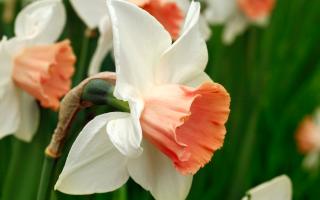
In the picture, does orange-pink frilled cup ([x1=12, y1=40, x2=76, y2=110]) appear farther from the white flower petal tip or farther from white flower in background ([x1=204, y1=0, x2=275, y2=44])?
white flower in background ([x1=204, y1=0, x2=275, y2=44])

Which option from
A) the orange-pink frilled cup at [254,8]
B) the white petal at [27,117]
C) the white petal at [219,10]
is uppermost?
the white petal at [27,117]

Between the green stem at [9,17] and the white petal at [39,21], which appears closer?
the white petal at [39,21]

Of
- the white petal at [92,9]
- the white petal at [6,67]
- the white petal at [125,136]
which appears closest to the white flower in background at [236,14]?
the white petal at [92,9]

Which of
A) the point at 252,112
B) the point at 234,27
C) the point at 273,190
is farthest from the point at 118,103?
the point at 234,27

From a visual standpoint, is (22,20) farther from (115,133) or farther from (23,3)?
(115,133)

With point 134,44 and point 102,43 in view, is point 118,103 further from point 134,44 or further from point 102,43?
point 102,43

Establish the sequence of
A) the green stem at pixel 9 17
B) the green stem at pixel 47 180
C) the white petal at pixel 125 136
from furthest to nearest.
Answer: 1. the green stem at pixel 9 17
2. the green stem at pixel 47 180
3. the white petal at pixel 125 136

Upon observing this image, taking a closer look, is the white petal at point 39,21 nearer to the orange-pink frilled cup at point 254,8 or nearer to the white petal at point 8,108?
the white petal at point 8,108
